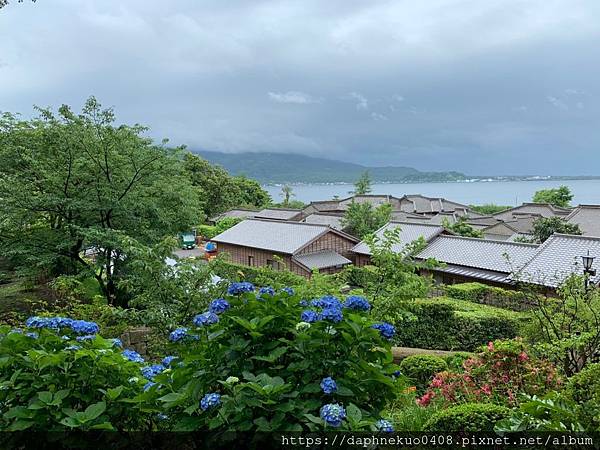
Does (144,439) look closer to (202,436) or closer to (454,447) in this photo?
(202,436)

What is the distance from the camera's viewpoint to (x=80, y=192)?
11.9m

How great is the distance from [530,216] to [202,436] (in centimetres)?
4180

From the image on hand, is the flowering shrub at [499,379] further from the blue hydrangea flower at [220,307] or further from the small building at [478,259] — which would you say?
the small building at [478,259]

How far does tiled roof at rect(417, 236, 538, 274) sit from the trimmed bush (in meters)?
15.6

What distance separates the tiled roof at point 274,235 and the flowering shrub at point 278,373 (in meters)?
21.3

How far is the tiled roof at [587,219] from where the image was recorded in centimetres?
2716

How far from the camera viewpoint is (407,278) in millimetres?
5047

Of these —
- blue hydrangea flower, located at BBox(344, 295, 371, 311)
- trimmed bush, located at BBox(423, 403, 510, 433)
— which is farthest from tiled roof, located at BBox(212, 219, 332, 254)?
blue hydrangea flower, located at BBox(344, 295, 371, 311)

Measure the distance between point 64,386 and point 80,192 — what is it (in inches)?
431

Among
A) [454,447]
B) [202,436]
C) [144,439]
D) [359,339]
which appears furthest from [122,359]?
[454,447]

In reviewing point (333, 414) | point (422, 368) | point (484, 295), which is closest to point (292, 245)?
point (484, 295)

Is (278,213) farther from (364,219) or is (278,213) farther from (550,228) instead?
(550,228)

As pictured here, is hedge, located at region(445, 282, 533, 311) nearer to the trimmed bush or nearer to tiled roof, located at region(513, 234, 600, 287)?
tiled roof, located at region(513, 234, 600, 287)

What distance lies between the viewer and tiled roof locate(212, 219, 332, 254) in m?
24.8
